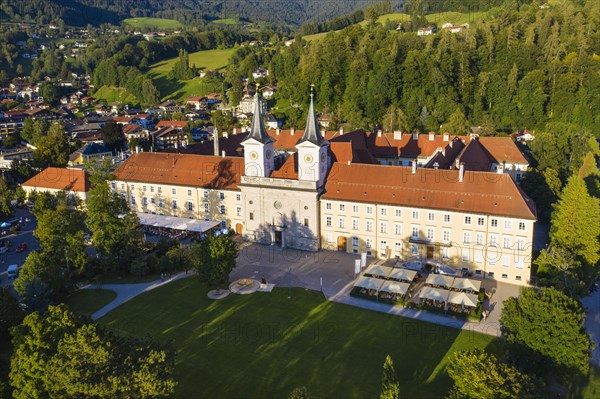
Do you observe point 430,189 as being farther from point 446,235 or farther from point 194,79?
point 194,79

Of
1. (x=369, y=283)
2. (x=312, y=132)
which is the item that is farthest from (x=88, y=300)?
(x=312, y=132)

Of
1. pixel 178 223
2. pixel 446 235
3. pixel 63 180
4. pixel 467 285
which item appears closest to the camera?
pixel 467 285

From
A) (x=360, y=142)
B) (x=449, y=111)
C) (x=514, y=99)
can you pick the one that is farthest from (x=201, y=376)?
(x=514, y=99)

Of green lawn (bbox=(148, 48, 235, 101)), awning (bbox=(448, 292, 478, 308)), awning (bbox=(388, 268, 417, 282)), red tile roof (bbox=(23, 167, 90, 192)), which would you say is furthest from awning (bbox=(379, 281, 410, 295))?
green lawn (bbox=(148, 48, 235, 101))

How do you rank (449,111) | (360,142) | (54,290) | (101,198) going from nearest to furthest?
(54,290) → (101,198) → (360,142) → (449,111)

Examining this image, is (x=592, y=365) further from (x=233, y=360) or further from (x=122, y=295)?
(x=122, y=295)

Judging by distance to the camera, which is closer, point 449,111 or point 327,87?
point 449,111

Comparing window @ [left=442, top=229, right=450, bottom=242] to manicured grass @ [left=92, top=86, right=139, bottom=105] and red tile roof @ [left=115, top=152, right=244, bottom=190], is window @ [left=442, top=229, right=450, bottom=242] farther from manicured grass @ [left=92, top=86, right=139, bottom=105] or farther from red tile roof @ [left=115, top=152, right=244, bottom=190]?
manicured grass @ [left=92, top=86, right=139, bottom=105]
